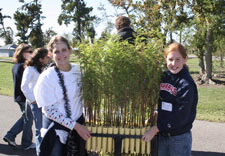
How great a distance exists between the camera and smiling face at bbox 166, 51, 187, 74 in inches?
110

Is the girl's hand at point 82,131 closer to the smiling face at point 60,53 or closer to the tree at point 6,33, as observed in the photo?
the smiling face at point 60,53

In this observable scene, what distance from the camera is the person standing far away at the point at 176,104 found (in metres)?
2.74

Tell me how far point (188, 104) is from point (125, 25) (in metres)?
2.07

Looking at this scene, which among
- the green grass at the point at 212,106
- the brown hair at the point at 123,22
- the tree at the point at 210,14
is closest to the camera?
the brown hair at the point at 123,22

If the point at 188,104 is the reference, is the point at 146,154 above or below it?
below

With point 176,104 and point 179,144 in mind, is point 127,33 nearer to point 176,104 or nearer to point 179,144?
point 176,104

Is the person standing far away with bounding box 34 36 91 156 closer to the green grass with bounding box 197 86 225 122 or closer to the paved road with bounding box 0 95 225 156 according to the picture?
the paved road with bounding box 0 95 225 156

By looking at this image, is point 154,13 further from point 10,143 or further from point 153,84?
Answer: point 153,84

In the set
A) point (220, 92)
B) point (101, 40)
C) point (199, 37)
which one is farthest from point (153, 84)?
point (199, 37)

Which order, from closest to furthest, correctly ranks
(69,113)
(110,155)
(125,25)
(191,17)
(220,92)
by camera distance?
(69,113) → (110,155) → (125,25) → (220,92) → (191,17)

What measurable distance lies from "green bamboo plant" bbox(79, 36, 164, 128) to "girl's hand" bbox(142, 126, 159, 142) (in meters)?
0.14

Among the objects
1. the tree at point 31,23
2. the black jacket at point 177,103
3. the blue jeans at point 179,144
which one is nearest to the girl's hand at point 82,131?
the black jacket at point 177,103

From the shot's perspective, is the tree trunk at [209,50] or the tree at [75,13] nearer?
the tree trunk at [209,50]

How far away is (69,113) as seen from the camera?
2.67m
